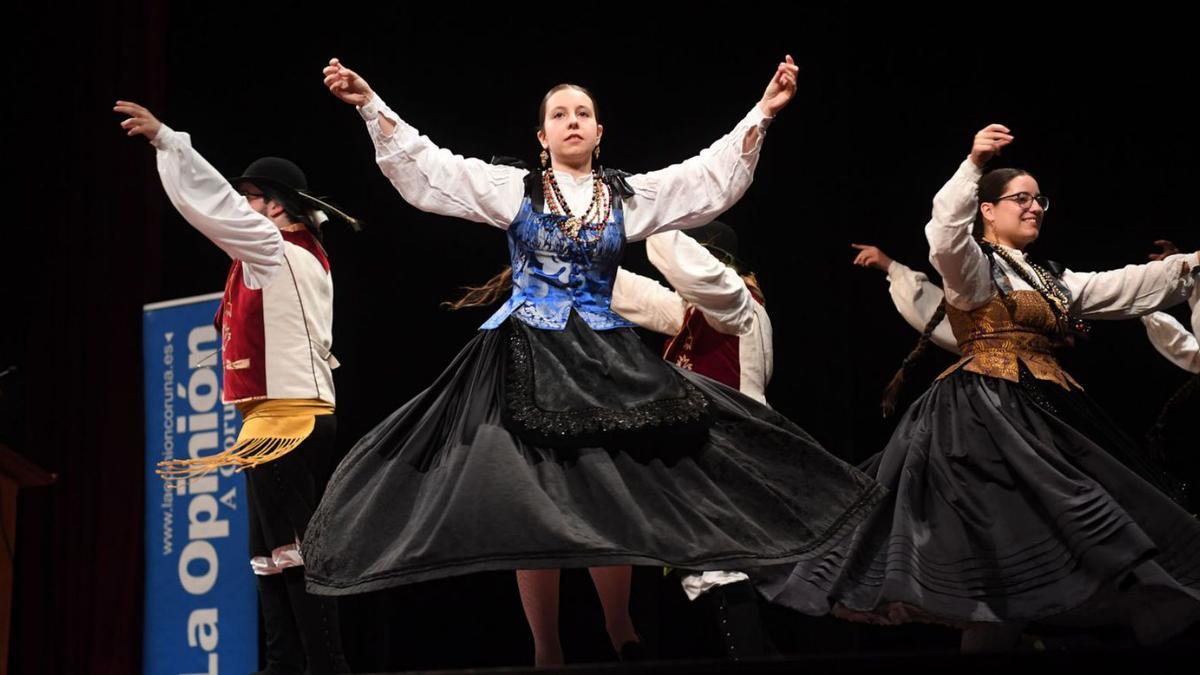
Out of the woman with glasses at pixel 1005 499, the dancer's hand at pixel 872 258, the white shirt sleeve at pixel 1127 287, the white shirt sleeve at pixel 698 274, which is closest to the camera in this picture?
the woman with glasses at pixel 1005 499

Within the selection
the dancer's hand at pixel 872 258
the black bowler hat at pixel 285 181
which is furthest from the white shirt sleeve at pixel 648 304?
the black bowler hat at pixel 285 181

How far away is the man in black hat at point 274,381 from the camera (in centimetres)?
336

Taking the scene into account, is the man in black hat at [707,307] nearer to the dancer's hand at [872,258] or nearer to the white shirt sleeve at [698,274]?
the white shirt sleeve at [698,274]

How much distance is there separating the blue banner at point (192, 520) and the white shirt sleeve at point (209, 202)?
0.97 meters

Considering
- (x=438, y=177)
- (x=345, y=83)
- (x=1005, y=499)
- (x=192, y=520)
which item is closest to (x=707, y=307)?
(x=1005, y=499)

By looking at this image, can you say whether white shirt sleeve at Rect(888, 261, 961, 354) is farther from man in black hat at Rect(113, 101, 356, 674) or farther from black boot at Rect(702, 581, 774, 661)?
man in black hat at Rect(113, 101, 356, 674)

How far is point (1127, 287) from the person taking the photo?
4.04 m

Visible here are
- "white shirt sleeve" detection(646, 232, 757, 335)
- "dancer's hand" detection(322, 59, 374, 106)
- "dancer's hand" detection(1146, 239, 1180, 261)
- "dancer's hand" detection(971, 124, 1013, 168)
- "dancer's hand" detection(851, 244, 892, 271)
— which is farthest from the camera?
"dancer's hand" detection(1146, 239, 1180, 261)

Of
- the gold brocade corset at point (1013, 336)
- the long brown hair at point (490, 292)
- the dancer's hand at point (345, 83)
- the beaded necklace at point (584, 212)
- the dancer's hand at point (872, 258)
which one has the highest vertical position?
the dancer's hand at point (345, 83)

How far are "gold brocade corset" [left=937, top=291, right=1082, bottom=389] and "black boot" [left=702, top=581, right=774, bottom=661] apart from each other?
3.12ft

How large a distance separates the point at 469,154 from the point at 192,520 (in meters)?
1.63

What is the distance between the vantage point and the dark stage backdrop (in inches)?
190

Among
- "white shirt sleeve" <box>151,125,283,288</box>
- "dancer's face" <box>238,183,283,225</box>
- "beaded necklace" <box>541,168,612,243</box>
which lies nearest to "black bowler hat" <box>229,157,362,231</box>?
"dancer's face" <box>238,183,283,225</box>

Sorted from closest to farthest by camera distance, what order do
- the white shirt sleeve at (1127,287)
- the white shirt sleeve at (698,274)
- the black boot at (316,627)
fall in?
the black boot at (316,627)
the white shirt sleeve at (698,274)
the white shirt sleeve at (1127,287)
